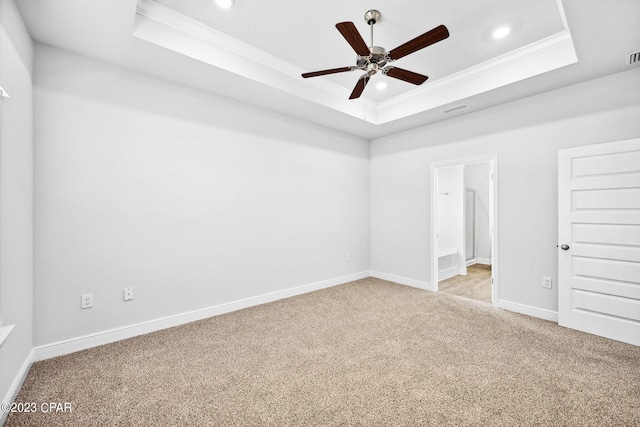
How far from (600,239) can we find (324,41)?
11.3ft

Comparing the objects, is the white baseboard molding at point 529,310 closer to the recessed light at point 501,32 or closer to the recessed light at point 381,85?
the recessed light at point 501,32

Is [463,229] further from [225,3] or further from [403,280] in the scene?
[225,3]

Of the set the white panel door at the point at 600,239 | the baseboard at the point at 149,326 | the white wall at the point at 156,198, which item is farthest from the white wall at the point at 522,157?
the baseboard at the point at 149,326

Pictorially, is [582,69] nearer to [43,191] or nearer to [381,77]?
[381,77]

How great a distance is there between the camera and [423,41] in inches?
76.4

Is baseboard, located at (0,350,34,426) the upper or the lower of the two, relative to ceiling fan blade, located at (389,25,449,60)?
lower

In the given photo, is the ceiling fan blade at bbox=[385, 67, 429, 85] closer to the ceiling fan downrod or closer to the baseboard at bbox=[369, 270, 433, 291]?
the ceiling fan downrod

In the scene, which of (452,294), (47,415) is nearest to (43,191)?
(47,415)

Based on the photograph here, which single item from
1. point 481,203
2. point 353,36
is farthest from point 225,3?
point 481,203

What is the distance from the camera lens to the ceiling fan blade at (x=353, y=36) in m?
1.79

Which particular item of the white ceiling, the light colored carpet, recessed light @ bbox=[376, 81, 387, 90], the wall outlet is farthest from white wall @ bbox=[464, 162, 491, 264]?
the wall outlet

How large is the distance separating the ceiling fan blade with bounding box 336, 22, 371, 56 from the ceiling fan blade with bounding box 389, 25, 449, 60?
23 centimetres

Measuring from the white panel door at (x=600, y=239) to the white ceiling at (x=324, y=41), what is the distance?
92 cm

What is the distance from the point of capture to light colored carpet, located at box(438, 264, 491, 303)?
4.16 metres
